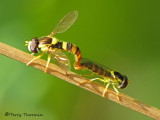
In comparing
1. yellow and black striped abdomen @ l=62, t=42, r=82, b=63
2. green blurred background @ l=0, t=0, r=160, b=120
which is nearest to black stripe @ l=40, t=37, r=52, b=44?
yellow and black striped abdomen @ l=62, t=42, r=82, b=63

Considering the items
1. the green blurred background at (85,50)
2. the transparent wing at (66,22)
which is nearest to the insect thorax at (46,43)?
the transparent wing at (66,22)

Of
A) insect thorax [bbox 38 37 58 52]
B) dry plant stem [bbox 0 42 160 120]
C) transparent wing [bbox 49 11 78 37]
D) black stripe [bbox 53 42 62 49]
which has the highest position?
transparent wing [bbox 49 11 78 37]

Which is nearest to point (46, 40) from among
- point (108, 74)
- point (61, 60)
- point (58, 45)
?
point (58, 45)

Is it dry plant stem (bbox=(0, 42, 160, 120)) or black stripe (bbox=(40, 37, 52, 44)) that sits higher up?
black stripe (bbox=(40, 37, 52, 44))

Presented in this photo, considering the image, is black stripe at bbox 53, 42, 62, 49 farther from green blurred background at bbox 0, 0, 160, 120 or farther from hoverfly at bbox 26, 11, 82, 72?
green blurred background at bbox 0, 0, 160, 120

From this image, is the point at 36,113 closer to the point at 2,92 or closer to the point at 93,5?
the point at 2,92

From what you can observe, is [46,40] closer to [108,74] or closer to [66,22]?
[66,22]

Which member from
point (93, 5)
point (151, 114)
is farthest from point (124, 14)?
point (151, 114)
